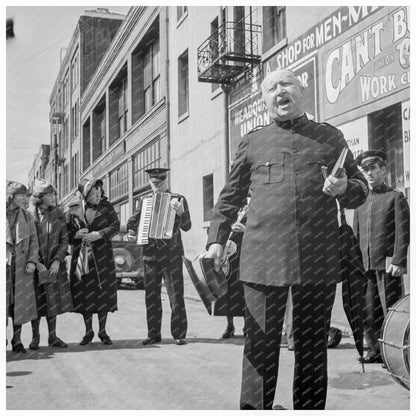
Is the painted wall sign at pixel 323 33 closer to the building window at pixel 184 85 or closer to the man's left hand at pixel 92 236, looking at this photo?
the man's left hand at pixel 92 236

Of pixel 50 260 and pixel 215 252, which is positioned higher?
pixel 215 252

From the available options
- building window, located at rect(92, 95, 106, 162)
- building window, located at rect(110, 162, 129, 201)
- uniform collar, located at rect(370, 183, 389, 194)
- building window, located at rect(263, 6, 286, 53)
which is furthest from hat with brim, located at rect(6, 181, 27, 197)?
building window, located at rect(92, 95, 106, 162)

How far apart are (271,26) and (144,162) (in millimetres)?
11527

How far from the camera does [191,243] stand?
1623cm

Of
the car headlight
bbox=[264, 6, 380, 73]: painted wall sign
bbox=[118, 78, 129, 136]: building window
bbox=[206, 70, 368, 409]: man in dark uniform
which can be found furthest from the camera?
bbox=[118, 78, 129, 136]: building window

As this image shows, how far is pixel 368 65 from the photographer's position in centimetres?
750

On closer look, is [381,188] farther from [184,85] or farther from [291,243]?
[184,85]

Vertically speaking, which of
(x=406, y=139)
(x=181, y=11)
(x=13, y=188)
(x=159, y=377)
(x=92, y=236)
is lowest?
(x=159, y=377)

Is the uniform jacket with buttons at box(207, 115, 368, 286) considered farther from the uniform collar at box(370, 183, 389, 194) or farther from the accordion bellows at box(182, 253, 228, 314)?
the uniform collar at box(370, 183, 389, 194)

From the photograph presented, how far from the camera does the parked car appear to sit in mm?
14781

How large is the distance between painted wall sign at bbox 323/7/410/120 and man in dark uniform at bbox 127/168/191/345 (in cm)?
293

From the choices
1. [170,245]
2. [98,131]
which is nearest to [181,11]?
[170,245]
